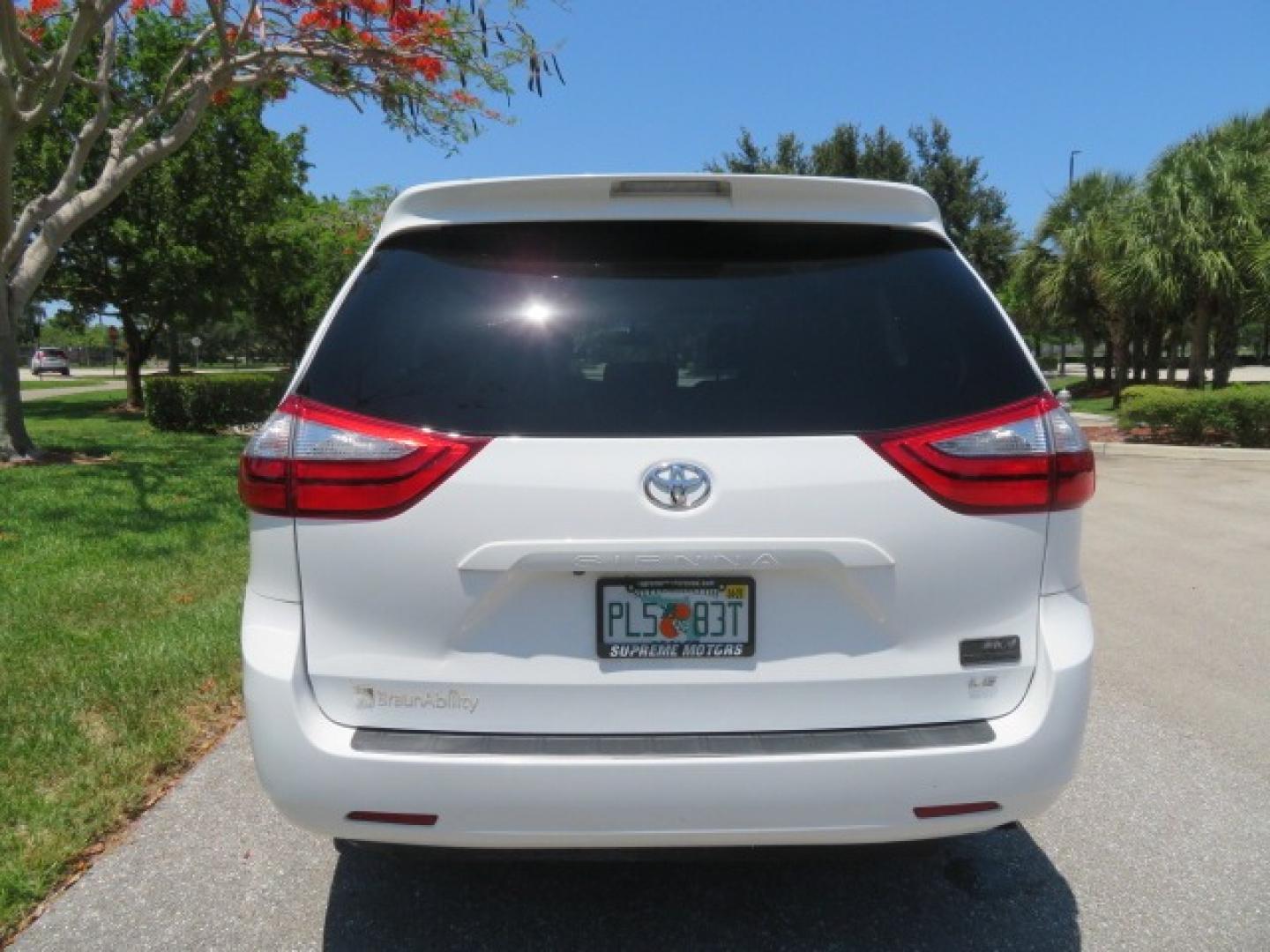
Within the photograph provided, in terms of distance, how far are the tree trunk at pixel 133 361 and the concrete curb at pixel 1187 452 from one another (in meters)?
22.7

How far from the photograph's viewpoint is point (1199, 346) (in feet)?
65.2

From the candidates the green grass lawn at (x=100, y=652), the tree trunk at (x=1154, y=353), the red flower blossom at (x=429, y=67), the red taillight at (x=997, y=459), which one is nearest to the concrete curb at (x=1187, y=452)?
the red flower blossom at (x=429, y=67)

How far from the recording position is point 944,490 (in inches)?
82.9

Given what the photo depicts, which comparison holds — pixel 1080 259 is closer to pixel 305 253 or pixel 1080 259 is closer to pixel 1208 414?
pixel 1208 414

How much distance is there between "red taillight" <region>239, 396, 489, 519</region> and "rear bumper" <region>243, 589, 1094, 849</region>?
27cm

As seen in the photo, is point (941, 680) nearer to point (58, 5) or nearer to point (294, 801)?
point (294, 801)

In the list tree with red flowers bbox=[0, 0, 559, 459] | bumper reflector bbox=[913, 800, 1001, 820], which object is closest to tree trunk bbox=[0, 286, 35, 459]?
tree with red flowers bbox=[0, 0, 559, 459]

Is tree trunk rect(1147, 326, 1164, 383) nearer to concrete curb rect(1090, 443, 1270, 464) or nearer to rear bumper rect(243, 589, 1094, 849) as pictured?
concrete curb rect(1090, 443, 1270, 464)

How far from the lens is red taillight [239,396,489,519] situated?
2.08 m

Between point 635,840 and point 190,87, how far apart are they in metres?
11.7

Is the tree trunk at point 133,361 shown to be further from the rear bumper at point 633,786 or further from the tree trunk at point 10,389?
the rear bumper at point 633,786

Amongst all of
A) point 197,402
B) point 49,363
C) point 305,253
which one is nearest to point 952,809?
point 197,402

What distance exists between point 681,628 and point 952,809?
714 millimetres

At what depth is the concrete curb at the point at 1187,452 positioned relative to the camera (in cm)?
1349
